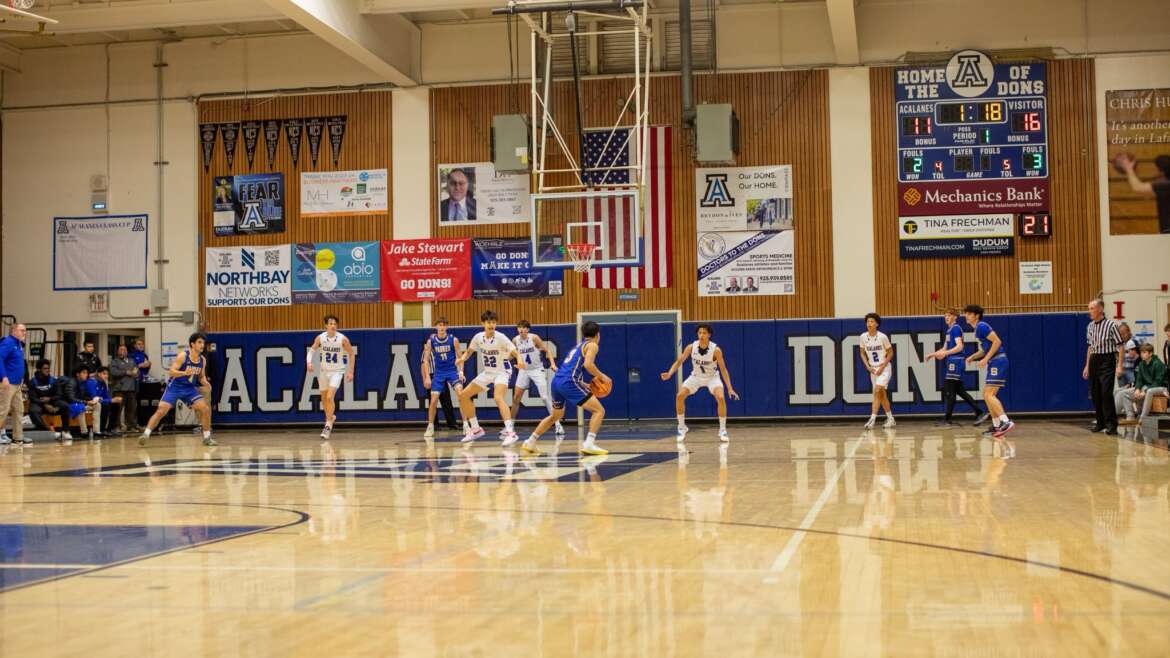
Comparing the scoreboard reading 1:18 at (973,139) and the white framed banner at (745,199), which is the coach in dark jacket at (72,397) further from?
the scoreboard reading 1:18 at (973,139)

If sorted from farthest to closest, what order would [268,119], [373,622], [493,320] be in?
[268,119], [493,320], [373,622]

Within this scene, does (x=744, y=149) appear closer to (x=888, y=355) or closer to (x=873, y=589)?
(x=888, y=355)

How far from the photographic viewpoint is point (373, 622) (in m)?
5.05

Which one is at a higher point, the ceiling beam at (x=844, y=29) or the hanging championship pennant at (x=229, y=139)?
the ceiling beam at (x=844, y=29)

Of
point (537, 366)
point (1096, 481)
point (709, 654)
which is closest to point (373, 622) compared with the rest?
point (709, 654)

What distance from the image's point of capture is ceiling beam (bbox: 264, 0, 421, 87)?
20812 millimetres

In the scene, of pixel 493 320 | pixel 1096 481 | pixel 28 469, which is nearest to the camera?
pixel 1096 481

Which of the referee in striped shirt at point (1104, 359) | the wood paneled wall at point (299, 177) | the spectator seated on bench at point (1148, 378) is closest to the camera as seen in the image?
the referee in striped shirt at point (1104, 359)

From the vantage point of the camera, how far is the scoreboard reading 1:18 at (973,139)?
23953 millimetres

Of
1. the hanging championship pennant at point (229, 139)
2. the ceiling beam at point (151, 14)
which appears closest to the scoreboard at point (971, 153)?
the ceiling beam at point (151, 14)

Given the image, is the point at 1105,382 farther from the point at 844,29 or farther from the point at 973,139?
the point at 844,29

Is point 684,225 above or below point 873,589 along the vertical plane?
above

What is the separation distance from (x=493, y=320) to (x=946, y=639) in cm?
1351

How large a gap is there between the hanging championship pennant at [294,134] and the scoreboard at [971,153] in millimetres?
12921
